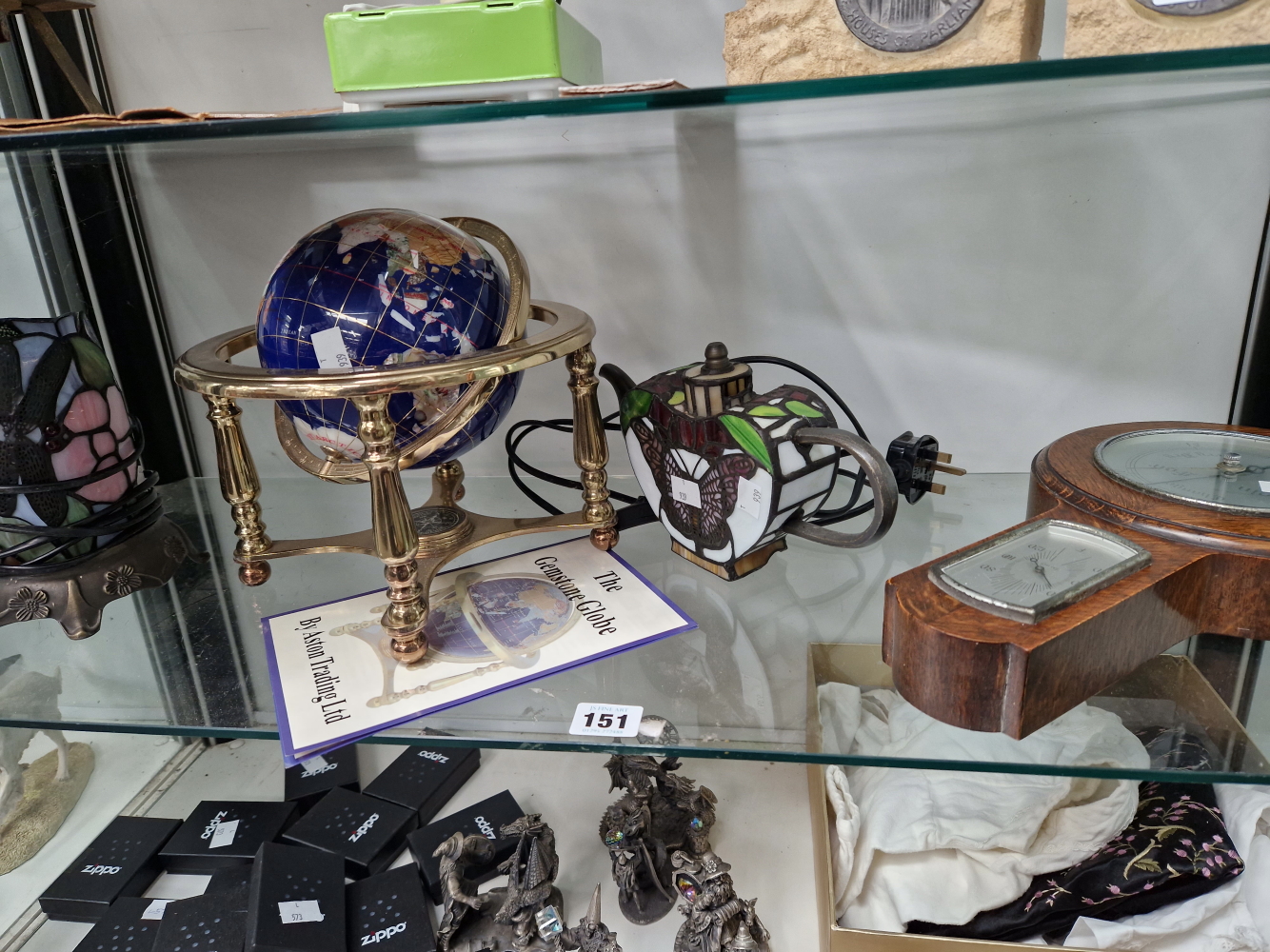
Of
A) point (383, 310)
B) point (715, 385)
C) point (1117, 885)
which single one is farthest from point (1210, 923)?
point (383, 310)

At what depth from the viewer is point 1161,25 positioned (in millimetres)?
475

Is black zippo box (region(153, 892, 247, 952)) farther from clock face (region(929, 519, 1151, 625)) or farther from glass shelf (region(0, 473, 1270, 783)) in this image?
clock face (region(929, 519, 1151, 625))

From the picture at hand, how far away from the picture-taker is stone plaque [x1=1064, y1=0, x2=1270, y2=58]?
465 mm

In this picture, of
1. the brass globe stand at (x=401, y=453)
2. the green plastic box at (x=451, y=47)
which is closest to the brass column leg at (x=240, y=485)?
the brass globe stand at (x=401, y=453)

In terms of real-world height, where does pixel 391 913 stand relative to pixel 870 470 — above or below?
below

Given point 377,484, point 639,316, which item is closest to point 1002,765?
point 377,484

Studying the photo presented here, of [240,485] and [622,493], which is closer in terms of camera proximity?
[240,485]

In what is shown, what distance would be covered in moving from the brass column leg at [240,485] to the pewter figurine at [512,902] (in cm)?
29

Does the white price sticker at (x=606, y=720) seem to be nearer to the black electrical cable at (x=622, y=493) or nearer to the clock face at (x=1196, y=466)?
the black electrical cable at (x=622, y=493)

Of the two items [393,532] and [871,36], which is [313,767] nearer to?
[393,532]

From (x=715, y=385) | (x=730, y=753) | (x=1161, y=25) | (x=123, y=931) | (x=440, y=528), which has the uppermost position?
(x=1161, y=25)

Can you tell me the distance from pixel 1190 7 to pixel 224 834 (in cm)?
105

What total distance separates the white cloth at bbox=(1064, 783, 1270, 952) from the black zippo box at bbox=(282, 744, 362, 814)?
2.36 feet

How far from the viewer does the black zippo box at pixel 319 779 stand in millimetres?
925
